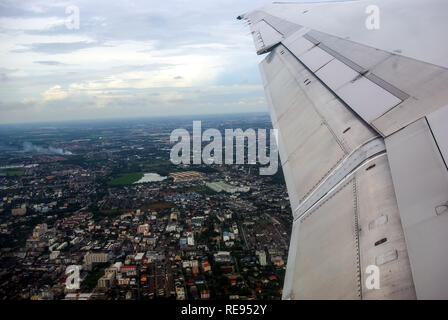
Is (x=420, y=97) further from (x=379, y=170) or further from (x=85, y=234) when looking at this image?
(x=85, y=234)

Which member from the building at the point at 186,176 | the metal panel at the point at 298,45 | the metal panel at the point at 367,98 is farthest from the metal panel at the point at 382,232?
the building at the point at 186,176

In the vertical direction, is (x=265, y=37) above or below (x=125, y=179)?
below

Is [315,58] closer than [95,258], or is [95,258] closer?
[315,58]

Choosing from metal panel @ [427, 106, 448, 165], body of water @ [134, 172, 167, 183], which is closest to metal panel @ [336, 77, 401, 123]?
metal panel @ [427, 106, 448, 165]

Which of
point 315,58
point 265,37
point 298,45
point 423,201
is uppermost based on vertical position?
point 265,37

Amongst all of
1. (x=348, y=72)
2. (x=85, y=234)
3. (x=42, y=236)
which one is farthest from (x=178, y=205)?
(x=348, y=72)

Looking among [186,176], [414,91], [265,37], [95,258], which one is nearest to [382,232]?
[414,91]

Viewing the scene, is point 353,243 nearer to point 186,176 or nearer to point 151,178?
point 186,176

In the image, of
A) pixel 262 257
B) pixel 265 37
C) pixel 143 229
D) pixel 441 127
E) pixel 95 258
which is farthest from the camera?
pixel 143 229
